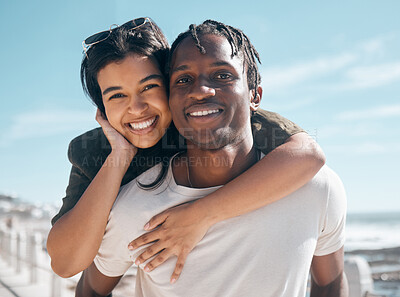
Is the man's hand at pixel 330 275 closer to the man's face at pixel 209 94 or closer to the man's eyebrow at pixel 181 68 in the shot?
the man's face at pixel 209 94

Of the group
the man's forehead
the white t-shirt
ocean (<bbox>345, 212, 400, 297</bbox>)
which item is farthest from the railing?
ocean (<bbox>345, 212, 400, 297</bbox>)

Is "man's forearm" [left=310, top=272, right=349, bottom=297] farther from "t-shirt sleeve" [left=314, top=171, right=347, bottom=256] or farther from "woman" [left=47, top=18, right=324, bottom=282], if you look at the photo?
"woman" [left=47, top=18, right=324, bottom=282]

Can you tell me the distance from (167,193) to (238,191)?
0.41 metres

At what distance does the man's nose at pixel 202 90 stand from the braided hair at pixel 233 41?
0.18m

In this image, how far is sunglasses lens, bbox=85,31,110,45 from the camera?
249 centimetres

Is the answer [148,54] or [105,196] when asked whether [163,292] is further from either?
[148,54]

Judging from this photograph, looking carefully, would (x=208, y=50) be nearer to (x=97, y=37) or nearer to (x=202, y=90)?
(x=202, y=90)

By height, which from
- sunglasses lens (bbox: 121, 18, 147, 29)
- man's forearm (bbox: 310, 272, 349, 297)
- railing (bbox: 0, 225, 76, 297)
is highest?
sunglasses lens (bbox: 121, 18, 147, 29)

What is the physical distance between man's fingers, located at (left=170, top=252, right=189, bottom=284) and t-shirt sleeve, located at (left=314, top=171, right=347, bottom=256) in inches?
30.4

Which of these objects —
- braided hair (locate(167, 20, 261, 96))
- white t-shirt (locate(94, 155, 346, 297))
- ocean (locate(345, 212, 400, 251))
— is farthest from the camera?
ocean (locate(345, 212, 400, 251))

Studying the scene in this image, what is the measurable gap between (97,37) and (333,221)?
5.78ft

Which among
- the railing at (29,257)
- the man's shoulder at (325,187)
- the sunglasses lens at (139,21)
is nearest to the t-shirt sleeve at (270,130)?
the man's shoulder at (325,187)

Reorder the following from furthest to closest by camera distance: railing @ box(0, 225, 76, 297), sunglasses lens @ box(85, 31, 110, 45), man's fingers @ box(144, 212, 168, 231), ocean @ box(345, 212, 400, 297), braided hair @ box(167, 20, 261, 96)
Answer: ocean @ box(345, 212, 400, 297) < railing @ box(0, 225, 76, 297) < sunglasses lens @ box(85, 31, 110, 45) < braided hair @ box(167, 20, 261, 96) < man's fingers @ box(144, 212, 168, 231)

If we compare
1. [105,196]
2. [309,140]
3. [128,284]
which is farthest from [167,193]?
[128,284]
